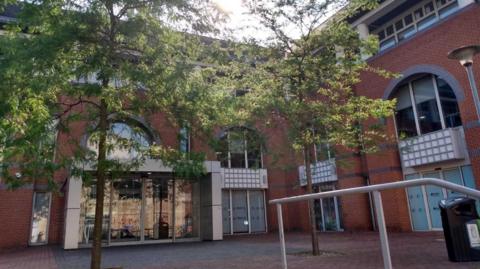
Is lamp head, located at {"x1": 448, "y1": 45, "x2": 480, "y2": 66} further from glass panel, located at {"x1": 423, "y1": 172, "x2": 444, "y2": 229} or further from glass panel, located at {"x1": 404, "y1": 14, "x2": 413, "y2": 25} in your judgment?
glass panel, located at {"x1": 404, "y1": 14, "x2": 413, "y2": 25}

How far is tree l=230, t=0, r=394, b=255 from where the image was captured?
1062 cm

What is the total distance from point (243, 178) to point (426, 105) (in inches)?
415

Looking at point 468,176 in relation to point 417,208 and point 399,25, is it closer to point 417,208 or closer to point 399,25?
point 417,208

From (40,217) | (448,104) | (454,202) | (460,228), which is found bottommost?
(460,228)

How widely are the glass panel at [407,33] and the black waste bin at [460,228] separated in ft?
37.0

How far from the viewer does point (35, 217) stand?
17500mm

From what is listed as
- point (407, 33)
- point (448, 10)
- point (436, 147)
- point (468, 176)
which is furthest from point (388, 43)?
point (468, 176)

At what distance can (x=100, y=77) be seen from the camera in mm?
7301

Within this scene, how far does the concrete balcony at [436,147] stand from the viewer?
14.3m

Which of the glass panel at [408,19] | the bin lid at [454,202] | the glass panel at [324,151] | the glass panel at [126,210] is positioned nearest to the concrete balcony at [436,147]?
the glass panel at [324,151]

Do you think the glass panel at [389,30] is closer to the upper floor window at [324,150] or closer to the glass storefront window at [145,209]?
the upper floor window at [324,150]

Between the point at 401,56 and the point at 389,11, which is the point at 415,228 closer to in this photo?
the point at 401,56

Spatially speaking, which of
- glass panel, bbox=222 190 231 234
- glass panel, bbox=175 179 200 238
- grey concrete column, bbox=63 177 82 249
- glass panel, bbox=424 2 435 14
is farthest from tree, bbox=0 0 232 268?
glass panel, bbox=222 190 231 234

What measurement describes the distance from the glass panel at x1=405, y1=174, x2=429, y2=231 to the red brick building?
0.15 ft
